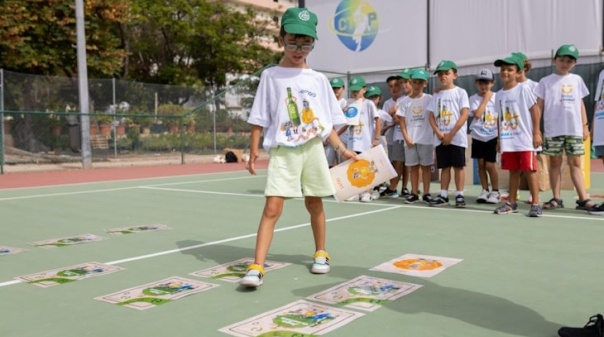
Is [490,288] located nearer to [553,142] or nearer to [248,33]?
[553,142]

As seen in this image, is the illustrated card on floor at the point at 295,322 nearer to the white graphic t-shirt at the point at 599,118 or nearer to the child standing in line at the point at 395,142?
the white graphic t-shirt at the point at 599,118

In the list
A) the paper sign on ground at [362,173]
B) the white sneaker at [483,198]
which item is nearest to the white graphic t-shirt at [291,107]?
the paper sign on ground at [362,173]

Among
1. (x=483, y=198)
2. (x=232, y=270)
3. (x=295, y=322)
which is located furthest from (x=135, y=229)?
(x=483, y=198)

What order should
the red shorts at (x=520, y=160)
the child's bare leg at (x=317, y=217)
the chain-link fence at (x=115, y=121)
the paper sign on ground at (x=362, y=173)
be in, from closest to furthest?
the child's bare leg at (x=317, y=217) → the paper sign on ground at (x=362, y=173) → the red shorts at (x=520, y=160) → the chain-link fence at (x=115, y=121)

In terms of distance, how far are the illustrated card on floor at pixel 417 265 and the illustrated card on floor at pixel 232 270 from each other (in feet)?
2.52

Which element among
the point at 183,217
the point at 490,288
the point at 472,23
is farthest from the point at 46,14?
the point at 490,288

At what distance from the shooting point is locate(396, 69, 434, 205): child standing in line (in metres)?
7.93

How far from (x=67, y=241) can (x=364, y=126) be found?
432cm

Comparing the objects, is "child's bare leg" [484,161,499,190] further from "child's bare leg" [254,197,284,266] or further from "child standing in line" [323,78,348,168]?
"child's bare leg" [254,197,284,266]

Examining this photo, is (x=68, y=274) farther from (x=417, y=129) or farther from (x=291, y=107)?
(x=417, y=129)

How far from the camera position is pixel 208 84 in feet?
117

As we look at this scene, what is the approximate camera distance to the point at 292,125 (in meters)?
4.04

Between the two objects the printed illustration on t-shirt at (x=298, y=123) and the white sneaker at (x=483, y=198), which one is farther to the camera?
the white sneaker at (x=483, y=198)

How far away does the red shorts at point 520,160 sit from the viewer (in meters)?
6.59
